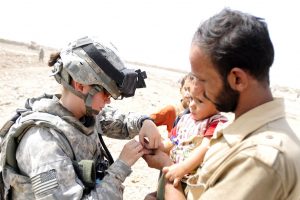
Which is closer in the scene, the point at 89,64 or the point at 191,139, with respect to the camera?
the point at 89,64

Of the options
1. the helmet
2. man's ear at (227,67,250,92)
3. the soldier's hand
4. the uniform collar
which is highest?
man's ear at (227,67,250,92)

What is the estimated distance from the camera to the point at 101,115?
3479mm

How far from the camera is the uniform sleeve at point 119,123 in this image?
3414 millimetres

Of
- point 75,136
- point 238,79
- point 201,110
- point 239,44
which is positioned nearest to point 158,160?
point 201,110

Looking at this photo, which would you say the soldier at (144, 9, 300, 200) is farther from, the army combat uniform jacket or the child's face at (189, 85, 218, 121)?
the child's face at (189, 85, 218, 121)

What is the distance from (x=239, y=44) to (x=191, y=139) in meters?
1.25

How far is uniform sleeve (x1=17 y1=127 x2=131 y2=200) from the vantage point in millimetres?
2414

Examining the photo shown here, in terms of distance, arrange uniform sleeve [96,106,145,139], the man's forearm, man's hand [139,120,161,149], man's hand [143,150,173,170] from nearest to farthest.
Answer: the man's forearm → man's hand [143,150,173,170] → man's hand [139,120,161,149] → uniform sleeve [96,106,145,139]

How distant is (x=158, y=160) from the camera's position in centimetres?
289

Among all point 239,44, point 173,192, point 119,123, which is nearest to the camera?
point 239,44

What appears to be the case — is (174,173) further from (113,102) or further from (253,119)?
(113,102)

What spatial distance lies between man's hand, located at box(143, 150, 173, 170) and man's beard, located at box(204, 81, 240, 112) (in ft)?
3.17

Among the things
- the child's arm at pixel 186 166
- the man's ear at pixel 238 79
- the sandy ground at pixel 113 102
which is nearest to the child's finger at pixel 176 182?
the child's arm at pixel 186 166


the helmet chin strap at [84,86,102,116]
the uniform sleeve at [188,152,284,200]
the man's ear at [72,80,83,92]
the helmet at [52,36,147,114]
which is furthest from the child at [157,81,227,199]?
the uniform sleeve at [188,152,284,200]
